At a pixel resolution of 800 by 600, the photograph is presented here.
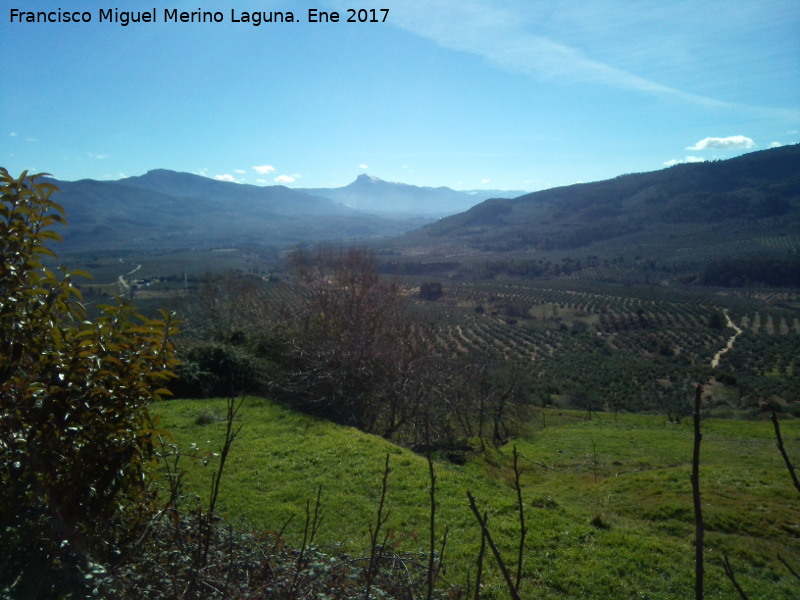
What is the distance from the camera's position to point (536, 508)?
6.67 meters

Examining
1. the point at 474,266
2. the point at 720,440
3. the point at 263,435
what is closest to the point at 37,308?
the point at 263,435

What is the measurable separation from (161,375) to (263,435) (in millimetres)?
7225

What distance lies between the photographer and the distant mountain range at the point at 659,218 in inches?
3703

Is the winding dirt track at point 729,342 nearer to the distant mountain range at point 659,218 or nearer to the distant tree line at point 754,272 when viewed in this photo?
the distant tree line at point 754,272

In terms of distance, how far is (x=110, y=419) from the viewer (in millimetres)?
2617

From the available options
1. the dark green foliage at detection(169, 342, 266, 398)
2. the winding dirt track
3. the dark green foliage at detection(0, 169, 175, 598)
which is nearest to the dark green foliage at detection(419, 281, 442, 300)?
the winding dirt track

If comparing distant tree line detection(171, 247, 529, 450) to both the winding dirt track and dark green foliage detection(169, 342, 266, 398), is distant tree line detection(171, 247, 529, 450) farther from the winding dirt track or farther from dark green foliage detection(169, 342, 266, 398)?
the winding dirt track

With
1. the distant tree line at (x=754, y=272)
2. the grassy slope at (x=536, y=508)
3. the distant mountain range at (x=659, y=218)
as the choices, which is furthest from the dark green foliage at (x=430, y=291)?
the grassy slope at (x=536, y=508)

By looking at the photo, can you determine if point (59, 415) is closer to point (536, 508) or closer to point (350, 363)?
point (536, 508)

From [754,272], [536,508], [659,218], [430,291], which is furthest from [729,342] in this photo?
[659,218]

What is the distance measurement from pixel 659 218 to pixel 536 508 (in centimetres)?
12551

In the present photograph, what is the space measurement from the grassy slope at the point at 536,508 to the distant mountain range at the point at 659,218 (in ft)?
288

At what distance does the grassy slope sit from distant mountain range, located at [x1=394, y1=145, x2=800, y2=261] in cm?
8769

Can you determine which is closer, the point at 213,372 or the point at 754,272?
the point at 213,372
